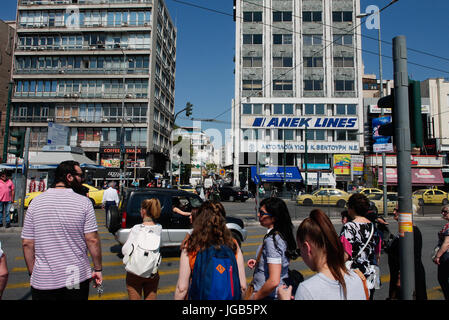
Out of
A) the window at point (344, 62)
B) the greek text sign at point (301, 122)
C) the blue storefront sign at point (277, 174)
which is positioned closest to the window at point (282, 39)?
the window at point (344, 62)

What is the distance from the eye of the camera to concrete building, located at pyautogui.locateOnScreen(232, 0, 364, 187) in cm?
4209

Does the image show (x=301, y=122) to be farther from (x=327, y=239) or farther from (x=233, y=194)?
(x=327, y=239)

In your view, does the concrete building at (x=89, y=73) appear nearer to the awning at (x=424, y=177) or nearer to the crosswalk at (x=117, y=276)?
the awning at (x=424, y=177)

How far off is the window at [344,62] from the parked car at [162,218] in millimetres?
41840

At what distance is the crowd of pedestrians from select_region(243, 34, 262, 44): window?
43689 millimetres

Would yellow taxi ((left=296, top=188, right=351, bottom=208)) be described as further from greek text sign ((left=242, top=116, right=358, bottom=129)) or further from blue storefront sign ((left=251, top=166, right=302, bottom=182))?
greek text sign ((left=242, top=116, right=358, bottom=129))

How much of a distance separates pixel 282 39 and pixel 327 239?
46.0 m

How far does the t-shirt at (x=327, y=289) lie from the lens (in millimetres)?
1810

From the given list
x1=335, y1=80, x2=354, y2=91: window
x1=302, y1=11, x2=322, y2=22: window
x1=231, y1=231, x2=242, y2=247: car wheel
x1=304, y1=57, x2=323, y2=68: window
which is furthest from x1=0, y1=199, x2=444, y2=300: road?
x1=302, y1=11, x2=322, y2=22: window

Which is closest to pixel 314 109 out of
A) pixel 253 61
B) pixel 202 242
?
pixel 253 61

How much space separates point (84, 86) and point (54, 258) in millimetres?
44707

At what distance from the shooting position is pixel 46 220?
2.73 meters
